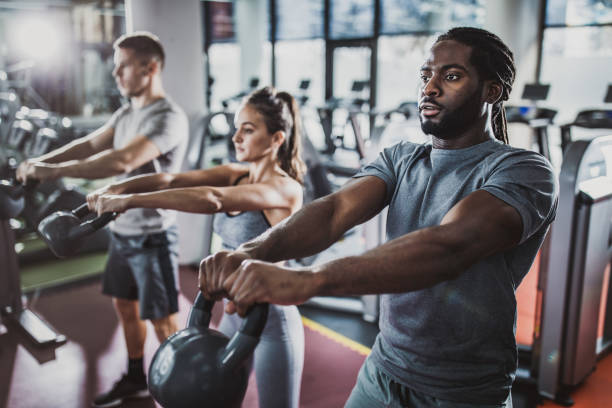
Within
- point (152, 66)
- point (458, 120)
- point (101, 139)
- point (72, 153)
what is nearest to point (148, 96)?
point (152, 66)

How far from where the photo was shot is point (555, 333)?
8.89ft

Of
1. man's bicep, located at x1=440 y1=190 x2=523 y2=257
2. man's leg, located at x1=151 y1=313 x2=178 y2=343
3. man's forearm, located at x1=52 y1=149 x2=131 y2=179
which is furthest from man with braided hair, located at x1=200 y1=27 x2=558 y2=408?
man's leg, located at x1=151 y1=313 x2=178 y2=343

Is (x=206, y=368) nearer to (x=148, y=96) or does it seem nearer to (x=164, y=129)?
(x=164, y=129)

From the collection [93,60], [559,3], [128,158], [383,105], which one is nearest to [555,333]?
[128,158]

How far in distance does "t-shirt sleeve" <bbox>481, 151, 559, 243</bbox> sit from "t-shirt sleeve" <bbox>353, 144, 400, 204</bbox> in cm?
29

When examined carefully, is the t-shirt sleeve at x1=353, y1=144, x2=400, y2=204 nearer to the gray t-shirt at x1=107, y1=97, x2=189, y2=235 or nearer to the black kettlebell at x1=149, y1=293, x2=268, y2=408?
the black kettlebell at x1=149, y1=293, x2=268, y2=408

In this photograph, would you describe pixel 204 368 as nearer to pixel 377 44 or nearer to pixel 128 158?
pixel 128 158

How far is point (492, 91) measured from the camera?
3.86 feet

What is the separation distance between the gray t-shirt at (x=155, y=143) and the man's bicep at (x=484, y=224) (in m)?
1.74

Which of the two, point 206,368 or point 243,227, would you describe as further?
point 243,227

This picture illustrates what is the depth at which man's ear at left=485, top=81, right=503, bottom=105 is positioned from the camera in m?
1.17

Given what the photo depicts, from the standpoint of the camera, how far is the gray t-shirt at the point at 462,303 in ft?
3.62

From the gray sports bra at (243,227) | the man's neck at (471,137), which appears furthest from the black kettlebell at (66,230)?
the man's neck at (471,137)

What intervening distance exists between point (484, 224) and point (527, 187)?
0.14 meters
